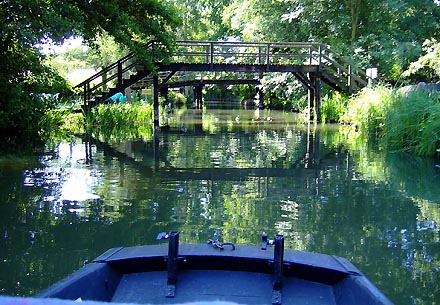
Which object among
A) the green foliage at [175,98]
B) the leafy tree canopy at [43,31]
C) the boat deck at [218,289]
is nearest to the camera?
the boat deck at [218,289]

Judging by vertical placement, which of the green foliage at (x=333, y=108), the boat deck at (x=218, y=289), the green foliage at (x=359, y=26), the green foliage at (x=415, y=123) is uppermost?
the green foliage at (x=359, y=26)

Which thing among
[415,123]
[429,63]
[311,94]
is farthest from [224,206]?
[311,94]

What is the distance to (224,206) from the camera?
7664 mm

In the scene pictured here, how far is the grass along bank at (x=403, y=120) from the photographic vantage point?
1301 cm

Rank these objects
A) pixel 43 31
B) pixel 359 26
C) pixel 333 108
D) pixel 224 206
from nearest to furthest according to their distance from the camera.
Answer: pixel 224 206, pixel 43 31, pixel 333 108, pixel 359 26

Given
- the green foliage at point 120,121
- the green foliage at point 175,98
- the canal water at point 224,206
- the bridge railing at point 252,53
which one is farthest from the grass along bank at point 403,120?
the green foliage at point 175,98

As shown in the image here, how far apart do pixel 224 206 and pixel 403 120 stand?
822cm

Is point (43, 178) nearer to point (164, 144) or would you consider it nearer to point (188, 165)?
point (188, 165)

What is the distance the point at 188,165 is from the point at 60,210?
4.49 m

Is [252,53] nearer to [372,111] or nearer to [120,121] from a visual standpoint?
[120,121]

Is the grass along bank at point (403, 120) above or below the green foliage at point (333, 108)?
below

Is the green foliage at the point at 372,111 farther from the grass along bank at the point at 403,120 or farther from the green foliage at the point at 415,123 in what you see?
the green foliage at the point at 415,123

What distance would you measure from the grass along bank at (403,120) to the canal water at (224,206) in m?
0.75

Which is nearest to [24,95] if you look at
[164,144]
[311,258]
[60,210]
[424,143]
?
[164,144]
